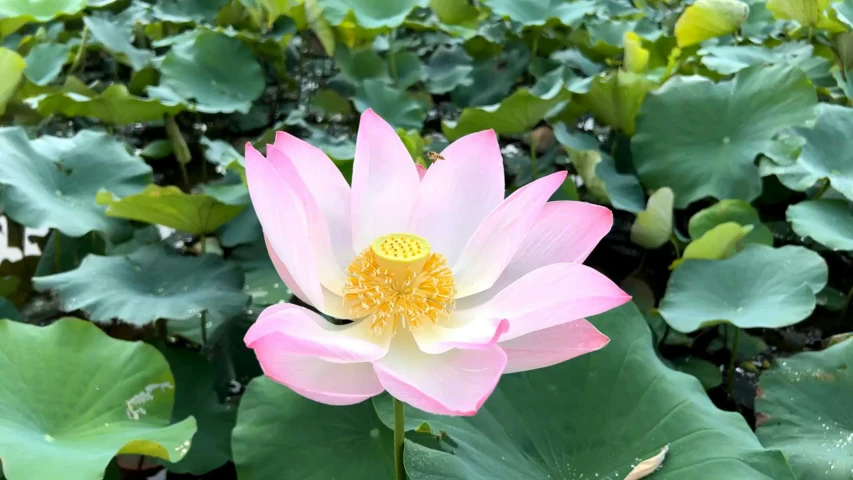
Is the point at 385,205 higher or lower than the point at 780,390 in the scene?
higher

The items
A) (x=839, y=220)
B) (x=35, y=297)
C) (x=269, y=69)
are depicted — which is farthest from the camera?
(x=269, y=69)

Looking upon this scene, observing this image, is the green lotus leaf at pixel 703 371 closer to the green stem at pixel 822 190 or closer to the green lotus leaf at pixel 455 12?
the green stem at pixel 822 190

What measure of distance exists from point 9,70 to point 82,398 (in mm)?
805

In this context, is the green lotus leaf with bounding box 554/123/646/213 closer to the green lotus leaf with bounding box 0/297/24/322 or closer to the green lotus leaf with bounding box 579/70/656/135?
the green lotus leaf with bounding box 579/70/656/135

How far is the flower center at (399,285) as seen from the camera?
1.90 feet

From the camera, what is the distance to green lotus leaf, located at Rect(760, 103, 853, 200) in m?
1.14

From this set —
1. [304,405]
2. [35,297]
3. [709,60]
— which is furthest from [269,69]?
[304,405]

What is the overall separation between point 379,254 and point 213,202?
1.78 feet

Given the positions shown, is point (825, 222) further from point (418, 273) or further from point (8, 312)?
point (8, 312)

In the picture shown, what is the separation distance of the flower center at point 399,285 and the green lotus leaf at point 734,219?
70 centimetres

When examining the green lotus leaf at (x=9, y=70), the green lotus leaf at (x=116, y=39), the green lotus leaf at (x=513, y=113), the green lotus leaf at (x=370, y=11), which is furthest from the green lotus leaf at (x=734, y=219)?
the green lotus leaf at (x=116, y=39)

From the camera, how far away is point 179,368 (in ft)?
3.24

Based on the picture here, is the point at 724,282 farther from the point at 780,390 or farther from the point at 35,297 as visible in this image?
the point at 35,297

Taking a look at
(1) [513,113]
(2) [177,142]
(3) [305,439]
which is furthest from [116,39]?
(3) [305,439]
